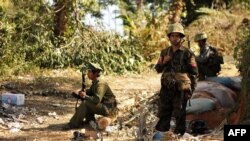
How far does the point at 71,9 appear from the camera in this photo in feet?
43.9

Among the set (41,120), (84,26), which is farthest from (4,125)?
(84,26)

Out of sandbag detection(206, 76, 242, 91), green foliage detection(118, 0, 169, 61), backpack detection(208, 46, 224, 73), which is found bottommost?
sandbag detection(206, 76, 242, 91)

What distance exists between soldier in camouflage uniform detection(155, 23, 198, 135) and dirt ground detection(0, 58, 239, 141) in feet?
3.30

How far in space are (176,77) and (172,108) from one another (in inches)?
17.2

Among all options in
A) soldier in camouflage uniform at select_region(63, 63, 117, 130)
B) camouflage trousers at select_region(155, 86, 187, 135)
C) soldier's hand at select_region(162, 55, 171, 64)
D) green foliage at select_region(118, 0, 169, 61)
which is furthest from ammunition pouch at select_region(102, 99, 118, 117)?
green foliage at select_region(118, 0, 169, 61)

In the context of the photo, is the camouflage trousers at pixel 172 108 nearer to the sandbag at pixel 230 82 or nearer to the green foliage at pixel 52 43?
the sandbag at pixel 230 82

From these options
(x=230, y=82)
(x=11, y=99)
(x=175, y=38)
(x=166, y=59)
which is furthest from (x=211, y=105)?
(x=11, y=99)

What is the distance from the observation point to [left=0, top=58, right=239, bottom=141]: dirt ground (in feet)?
23.1

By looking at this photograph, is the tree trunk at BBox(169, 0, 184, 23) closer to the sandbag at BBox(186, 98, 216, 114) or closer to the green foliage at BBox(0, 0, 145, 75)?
the green foliage at BBox(0, 0, 145, 75)

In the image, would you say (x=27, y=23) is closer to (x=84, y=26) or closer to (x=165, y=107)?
(x=84, y=26)

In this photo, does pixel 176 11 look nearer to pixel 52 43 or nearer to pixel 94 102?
pixel 52 43

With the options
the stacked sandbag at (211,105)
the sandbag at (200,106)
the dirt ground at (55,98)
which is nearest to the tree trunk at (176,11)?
the dirt ground at (55,98)

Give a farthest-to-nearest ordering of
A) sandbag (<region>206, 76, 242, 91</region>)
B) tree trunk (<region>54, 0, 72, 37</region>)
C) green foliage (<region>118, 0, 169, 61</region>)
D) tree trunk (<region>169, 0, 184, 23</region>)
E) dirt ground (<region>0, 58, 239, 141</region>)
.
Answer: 1. tree trunk (<region>169, 0, 184, 23</region>)
2. green foliage (<region>118, 0, 169, 61</region>)
3. tree trunk (<region>54, 0, 72, 37</region>)
4. sandbag (<region>206, 76, 242, 91</region>)
5. dirt ground (<region>0, 58, 239, 141</region>)

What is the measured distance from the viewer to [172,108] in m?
5.95
